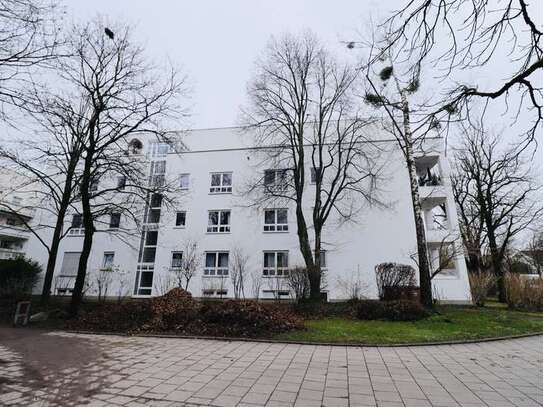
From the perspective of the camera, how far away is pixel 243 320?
941cm

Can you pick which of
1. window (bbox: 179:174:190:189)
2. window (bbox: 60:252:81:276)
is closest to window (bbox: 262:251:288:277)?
window (bbox: 179:174:190:189)

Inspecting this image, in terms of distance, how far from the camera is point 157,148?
26.3 metres

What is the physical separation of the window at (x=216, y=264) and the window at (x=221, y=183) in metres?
4.96

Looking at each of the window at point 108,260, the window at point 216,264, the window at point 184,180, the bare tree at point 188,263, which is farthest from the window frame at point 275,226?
the window at point 108,260

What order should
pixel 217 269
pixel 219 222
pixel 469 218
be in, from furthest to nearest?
pixel 469 218 → pixel 219 222 → pixel 217 269

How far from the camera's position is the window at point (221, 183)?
23.5 meters

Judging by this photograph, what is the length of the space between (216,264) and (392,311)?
44.1 ft

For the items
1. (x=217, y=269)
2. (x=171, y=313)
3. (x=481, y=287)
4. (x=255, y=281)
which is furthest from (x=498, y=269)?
(x=171, y=313)

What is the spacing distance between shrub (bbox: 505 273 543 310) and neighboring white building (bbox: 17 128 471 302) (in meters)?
3.16

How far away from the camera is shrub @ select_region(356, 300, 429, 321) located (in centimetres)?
1098

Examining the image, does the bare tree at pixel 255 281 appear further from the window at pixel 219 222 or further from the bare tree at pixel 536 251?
the bare tree at pixel 536 251

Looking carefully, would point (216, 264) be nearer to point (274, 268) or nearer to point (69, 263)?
point (274, 268)

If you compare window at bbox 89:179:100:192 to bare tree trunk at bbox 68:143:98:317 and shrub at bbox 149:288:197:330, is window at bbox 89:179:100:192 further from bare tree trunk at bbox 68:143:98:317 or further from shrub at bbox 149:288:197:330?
shrub at bbox 149:288:197:330

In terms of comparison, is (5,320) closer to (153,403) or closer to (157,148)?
(153,403)
